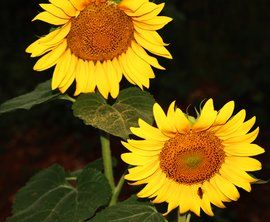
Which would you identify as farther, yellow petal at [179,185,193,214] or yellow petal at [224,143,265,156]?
yellow petal at [179,185,193,214]

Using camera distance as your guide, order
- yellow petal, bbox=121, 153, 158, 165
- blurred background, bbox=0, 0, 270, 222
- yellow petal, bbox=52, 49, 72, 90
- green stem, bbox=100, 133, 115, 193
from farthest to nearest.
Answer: blurred background, bbox=0, 0, 270, 222
green stem, bbox=100, 133, 115, 193
yellow petal, bbox=52, 49, 72, 90
yellow petal, bbox=121, 153, 158, 165

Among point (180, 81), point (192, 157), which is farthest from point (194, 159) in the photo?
point (180, 81)

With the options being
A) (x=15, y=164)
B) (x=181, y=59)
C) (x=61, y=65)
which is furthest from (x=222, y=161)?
(x=181, y=59)

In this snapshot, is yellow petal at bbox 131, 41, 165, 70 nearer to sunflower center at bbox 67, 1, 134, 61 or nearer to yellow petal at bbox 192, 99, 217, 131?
sunflower center at bbox 67, 1, 134, 61

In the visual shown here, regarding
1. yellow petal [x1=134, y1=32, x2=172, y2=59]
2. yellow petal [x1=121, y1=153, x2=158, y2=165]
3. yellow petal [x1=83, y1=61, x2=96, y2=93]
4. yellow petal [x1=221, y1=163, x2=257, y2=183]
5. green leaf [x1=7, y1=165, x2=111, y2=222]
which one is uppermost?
yellow petal [x1=134, y1=32, x2=172, y2=59]

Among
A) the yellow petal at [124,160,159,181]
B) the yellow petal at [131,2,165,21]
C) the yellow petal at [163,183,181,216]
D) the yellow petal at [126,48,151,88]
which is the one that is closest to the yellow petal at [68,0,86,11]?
the yellow petal at [131,2,165,21]

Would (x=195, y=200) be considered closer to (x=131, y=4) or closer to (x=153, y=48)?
(x=153, y=48)

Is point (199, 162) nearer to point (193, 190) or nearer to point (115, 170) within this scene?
point (193, 190)
